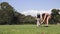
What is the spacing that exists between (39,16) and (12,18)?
7882 centimetres

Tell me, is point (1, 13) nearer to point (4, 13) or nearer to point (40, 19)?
point (4, 13)

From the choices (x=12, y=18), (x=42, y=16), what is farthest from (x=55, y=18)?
(x=42, y=16)

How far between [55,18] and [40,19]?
9330 cm

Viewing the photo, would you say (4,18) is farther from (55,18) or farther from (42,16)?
(42,16)

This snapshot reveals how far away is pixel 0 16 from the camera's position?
9556cm

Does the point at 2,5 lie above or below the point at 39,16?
above

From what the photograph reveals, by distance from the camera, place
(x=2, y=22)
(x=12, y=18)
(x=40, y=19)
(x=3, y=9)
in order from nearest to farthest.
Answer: (x=40, y=19) < (x=2, y=22) < (x=12, y=18) < (x=3, y=9)

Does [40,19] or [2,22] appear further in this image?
[2,22]

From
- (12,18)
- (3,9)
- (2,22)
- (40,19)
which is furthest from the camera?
(3,9)

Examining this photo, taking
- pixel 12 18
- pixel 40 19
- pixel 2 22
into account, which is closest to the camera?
pixel 40 19

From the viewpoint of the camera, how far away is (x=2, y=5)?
106 meters

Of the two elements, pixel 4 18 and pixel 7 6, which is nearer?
pixel 4 18

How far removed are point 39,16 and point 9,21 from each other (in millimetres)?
74603

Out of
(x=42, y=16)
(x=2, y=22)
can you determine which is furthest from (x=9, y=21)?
(x=42, y=16)
